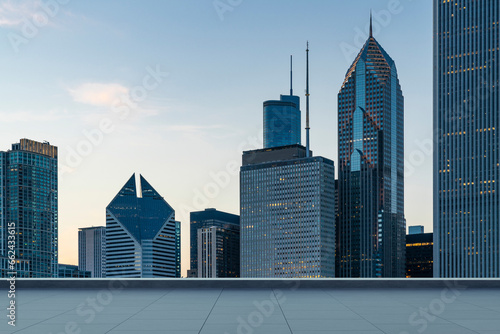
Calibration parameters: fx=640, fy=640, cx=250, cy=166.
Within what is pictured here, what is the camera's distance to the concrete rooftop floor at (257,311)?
11.4 m

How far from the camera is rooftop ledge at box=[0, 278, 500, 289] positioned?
20.3 meters

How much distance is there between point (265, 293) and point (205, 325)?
667 centimetres

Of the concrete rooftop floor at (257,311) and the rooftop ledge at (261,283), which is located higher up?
the concrete rooftop floor at (257,311)

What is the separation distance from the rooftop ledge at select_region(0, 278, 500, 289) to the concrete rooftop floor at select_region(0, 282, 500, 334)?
26.3 inches

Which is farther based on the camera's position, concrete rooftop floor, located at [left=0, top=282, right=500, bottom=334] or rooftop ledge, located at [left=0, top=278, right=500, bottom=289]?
rooftop ledge, located at [left=0, top=278, right=500, bottom=289]

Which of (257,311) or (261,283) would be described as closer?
(257,311)

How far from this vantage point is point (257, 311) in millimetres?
13703

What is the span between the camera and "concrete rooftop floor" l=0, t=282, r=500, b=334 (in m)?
11.4

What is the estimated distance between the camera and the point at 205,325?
38.5 feet

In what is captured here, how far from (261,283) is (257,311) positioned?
22.5 feet

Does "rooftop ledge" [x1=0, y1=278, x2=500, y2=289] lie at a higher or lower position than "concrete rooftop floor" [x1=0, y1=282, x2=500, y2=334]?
lower

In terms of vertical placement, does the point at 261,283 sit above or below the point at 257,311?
below

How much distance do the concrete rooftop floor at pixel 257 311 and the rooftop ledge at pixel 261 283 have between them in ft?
2.19

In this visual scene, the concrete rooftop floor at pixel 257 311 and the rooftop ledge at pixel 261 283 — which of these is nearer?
the concrete rooftop floor at pixel 257 311
